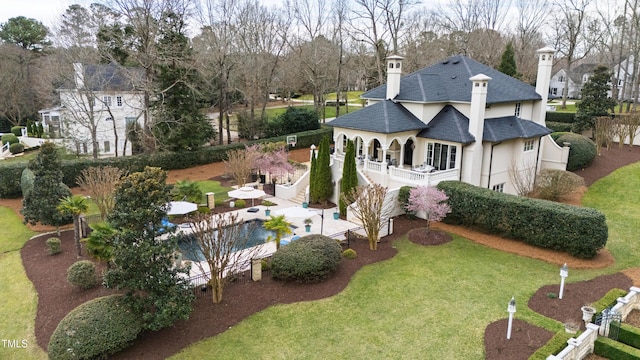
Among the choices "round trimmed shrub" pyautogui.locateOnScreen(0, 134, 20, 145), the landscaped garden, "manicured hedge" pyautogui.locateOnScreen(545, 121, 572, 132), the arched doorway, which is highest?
"manicured hedge" pyautogui.locateOnScreen(545, 121, 572, 132)

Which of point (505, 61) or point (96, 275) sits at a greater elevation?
point (505, 61)

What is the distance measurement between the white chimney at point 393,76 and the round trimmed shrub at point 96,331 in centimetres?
2030

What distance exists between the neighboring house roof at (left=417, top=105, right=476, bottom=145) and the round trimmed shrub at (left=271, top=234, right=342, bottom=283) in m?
11.5

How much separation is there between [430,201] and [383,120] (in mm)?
6876

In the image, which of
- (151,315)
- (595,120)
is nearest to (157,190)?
(151,315)

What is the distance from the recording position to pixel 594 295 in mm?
15352

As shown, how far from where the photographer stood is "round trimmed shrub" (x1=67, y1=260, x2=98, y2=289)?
1559cm

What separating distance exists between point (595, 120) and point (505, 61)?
10.1 m

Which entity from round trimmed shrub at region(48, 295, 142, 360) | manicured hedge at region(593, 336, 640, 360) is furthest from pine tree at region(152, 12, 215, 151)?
manicured hedge at region(593, 336, 640, 360)

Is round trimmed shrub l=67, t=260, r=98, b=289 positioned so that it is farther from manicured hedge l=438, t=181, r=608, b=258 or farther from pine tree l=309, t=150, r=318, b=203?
manicured hedge l=438, t=181, r=608, b=258

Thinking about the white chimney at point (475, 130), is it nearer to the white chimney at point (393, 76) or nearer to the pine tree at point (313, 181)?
the white chimney at point (393, 76)

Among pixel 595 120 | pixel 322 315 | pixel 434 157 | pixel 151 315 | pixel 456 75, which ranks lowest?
Answer: pixel 322 315

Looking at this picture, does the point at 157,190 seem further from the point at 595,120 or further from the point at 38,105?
the point at 38,105

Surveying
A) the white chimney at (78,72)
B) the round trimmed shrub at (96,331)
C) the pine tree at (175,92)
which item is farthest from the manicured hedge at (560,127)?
the white chimney at (78,72)
